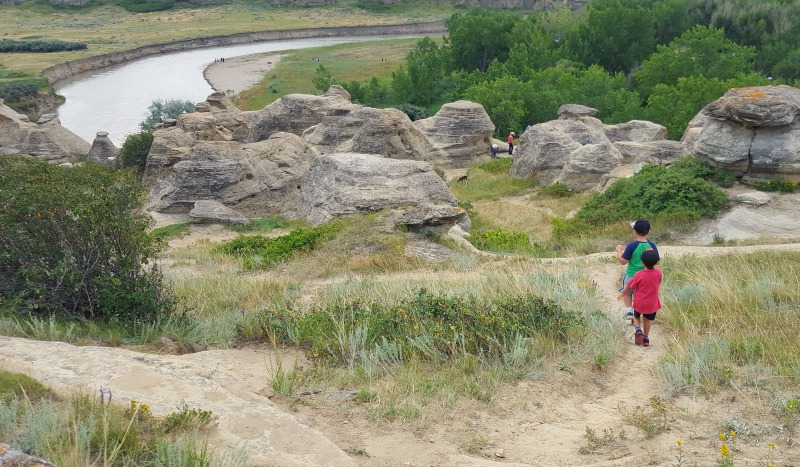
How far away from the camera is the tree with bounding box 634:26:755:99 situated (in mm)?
51406

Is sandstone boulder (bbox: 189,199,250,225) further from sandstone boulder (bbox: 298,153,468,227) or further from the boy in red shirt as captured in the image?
the boy in red shirt

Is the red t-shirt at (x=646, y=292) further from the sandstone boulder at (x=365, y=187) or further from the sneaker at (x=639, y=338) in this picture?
the sandstone boulder at (x=365, y=187)

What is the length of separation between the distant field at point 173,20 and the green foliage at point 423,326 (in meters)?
85.5

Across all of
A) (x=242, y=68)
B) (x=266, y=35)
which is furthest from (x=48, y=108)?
(x=266, y=35)

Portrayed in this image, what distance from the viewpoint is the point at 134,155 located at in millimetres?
33188

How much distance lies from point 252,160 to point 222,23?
8978 cm

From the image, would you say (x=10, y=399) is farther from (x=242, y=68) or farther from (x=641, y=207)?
(x=242, y=68)

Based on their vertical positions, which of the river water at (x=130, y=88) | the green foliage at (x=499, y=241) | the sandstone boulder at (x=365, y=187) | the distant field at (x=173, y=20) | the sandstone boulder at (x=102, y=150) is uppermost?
the distant field at (x=173, y=20)

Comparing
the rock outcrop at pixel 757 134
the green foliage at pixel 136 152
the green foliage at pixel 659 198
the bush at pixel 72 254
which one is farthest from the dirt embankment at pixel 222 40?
the bush at pixel 72 254

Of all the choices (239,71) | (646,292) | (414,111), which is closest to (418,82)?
(414,111)

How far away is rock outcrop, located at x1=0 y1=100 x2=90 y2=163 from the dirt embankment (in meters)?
31.5

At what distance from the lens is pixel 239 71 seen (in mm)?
76438

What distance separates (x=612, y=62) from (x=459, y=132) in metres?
31.9

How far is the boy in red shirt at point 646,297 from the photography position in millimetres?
9141
